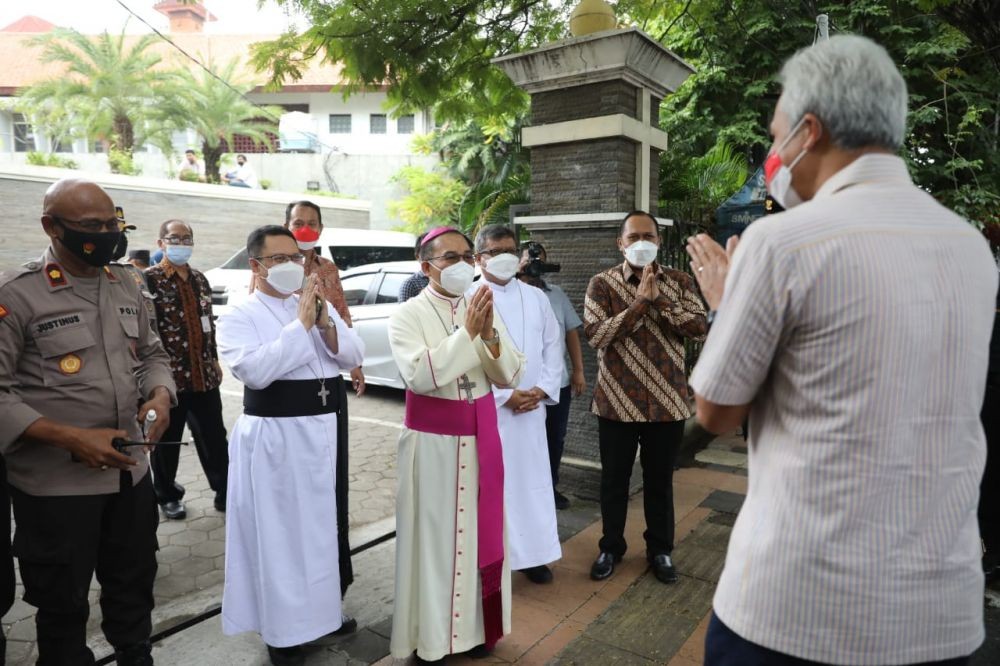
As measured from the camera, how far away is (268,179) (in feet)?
80.9

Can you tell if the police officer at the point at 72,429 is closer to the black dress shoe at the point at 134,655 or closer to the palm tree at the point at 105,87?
the black dress shoe at the point at 134,655

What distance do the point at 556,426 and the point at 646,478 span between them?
1111 millimetres

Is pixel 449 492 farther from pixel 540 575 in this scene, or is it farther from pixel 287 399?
pixel 540 575

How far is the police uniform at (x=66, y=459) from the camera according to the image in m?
2.37

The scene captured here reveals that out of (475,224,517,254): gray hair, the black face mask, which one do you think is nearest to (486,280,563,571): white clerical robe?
(475,224,517,254): gray hair

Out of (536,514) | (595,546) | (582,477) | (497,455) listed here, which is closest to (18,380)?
(497,455)

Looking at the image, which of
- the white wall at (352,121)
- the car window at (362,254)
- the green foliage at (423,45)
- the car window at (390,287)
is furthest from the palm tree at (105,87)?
the green foliage at (423,45)

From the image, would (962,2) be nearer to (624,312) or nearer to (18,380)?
(624,312)

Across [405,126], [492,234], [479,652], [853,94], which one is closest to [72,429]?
[479,652]

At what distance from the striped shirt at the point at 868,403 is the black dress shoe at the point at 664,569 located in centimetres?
234

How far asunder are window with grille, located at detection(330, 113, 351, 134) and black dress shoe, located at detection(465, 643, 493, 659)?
27898 millimetres

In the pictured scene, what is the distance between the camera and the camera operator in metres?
4.64

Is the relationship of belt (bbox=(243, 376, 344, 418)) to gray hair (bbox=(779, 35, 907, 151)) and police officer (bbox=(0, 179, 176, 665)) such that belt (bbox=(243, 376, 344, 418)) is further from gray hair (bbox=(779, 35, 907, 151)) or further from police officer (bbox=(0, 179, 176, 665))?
gray hair (bbox=(779, 35, 907, 151))

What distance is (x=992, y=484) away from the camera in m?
3.60
